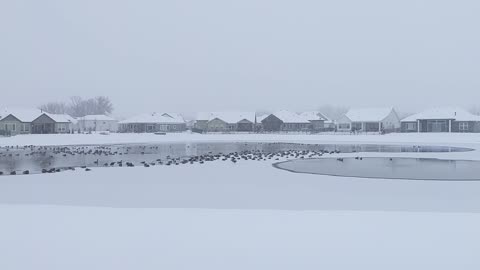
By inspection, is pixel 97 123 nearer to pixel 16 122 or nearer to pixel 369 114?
pixel 16 122

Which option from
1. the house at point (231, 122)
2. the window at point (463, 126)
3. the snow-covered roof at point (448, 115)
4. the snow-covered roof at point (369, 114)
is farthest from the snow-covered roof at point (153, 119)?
the window at point (463, 126)

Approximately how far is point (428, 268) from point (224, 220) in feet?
13.9

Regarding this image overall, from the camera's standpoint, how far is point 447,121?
68188 mm

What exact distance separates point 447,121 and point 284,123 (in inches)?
1040

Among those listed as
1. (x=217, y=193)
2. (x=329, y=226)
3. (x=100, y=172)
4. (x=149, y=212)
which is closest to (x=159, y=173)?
(x=100, y=172)

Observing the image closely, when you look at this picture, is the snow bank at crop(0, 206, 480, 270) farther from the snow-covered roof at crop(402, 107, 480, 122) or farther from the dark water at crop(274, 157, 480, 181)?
the snow-covered roof at crop(402, 107, 480, 122)

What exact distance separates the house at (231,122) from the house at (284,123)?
9.31 ft

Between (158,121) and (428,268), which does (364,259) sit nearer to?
(428,268)

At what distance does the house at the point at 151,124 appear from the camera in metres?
83.9

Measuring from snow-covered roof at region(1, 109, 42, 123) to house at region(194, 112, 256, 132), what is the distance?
1051 inches

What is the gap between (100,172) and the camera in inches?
835

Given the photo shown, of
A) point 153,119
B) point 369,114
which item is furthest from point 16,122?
point 369,114

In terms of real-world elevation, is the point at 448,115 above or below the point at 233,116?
below

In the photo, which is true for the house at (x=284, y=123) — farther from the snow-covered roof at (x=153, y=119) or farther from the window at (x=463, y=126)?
the window at (x=463, y=126)
